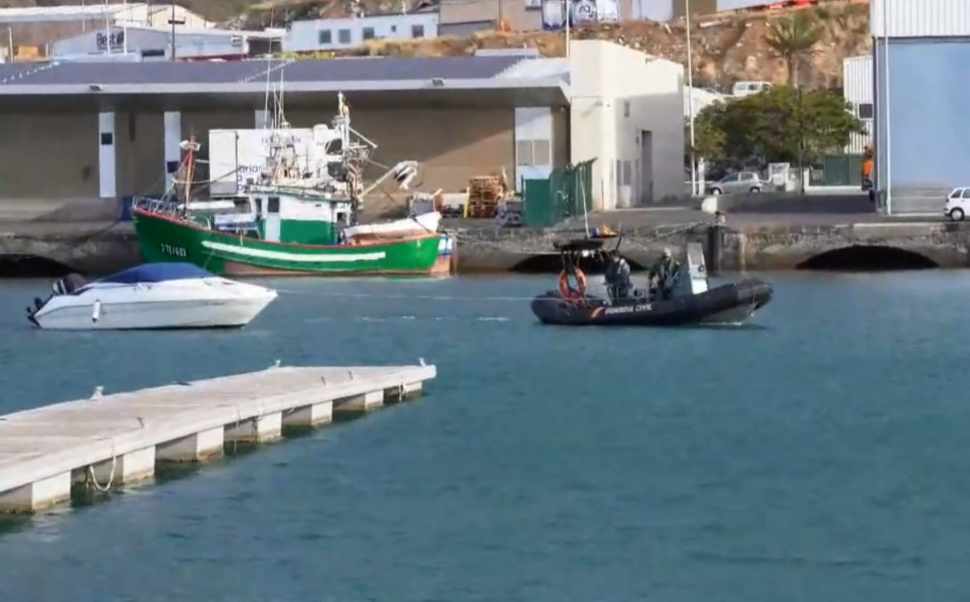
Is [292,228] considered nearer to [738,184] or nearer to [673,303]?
[673,303]

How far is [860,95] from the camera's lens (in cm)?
11044

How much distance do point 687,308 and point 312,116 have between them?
101ft

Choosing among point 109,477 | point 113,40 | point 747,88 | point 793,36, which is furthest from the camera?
point 747,88

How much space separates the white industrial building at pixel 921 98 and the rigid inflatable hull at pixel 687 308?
2566 centimetres

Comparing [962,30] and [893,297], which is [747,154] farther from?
[893,297]

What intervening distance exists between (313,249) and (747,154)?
53.1 m

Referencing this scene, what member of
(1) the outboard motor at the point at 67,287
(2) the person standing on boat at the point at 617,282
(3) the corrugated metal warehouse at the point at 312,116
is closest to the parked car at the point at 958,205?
(3) the corrugated metal warehouse at the point at 312,116

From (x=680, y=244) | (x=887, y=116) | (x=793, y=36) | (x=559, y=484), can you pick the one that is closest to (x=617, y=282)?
(x=680, y=244)

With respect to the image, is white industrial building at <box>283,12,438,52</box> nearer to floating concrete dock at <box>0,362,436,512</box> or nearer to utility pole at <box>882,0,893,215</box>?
utility pole at <box>882,0,893,215</box>

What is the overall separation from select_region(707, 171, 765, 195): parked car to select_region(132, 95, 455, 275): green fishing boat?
32.0m

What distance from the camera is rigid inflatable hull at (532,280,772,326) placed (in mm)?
43656

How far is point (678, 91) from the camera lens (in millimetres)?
91000

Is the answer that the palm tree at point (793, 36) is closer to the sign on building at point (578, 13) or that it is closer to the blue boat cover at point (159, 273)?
the sign on building at point (578, 13)

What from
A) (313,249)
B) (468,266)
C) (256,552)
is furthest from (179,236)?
(256,552)
